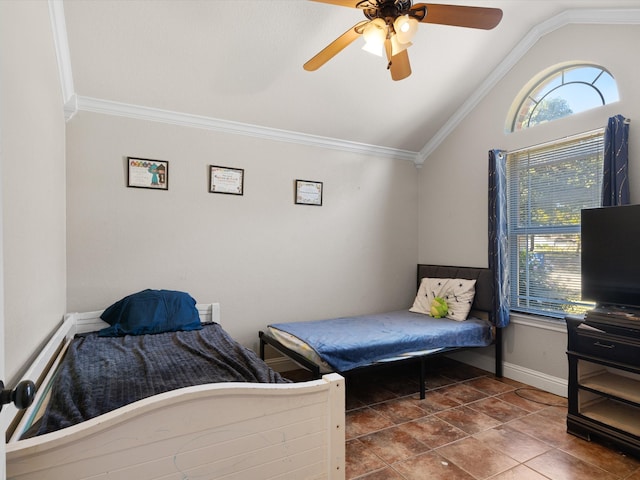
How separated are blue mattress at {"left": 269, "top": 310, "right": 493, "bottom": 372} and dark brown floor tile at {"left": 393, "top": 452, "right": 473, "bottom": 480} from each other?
711 mm

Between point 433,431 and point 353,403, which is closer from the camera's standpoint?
point 433,431

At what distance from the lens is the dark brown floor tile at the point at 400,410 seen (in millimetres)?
2711

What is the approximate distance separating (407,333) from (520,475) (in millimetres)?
1225

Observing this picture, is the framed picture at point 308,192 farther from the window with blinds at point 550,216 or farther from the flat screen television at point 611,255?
the flat screen television at point 611,255

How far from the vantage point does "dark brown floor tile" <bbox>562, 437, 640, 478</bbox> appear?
2.07 m

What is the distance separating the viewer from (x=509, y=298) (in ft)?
11.4

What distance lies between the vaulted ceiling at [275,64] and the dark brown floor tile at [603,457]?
2.95 metres

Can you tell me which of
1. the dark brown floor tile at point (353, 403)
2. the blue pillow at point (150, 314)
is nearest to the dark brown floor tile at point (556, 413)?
the dark brown floor tile at point (353, 403)

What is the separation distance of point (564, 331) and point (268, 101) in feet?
10.6

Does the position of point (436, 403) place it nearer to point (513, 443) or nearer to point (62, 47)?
point (513, 443)

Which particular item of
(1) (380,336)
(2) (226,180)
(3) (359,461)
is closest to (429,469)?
(3) (359,461)

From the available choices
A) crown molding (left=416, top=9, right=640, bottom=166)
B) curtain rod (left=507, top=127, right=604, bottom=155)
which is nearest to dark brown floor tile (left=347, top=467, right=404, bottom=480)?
curtain rod (left=507, top=127, right=604, bottom=155)

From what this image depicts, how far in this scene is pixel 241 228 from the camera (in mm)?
3465

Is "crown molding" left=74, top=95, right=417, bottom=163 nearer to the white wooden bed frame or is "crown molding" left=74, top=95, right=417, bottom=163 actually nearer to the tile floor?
the white wooden bed frame
